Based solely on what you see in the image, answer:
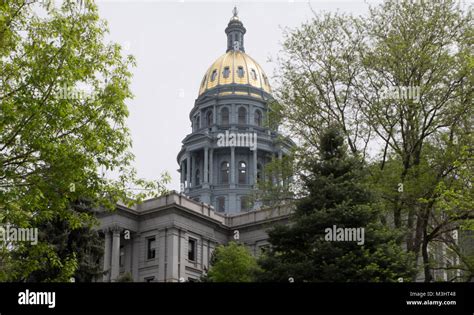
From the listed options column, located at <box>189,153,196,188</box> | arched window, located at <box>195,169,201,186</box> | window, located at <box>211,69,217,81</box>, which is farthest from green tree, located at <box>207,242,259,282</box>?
window, located at <box>211,69,217,81</box>

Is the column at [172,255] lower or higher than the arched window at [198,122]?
lower

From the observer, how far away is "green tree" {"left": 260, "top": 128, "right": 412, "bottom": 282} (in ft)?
83.5

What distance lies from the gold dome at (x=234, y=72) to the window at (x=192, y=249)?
45.3 meters

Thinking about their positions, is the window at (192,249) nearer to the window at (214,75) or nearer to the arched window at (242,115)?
the arched window at (242,115)

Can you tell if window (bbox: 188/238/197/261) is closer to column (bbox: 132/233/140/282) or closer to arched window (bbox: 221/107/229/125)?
column (bbox: 132/233/140/282)

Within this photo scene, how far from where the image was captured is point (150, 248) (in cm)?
6556

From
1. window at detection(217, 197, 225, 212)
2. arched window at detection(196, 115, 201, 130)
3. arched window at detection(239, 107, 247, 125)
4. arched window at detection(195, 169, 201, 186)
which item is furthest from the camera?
arched window at detection(196, 115, 201, 130)

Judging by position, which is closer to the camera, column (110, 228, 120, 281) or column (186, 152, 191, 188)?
column (110, 228, 120, 281)

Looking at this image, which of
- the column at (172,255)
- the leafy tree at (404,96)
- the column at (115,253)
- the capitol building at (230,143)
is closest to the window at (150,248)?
the column at (172,255)

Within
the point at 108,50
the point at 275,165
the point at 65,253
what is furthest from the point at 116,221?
the point at 108,50

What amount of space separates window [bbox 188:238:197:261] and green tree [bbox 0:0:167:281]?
147ft

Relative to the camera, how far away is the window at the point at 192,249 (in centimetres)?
Result: 6562

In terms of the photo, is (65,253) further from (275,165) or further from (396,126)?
(396,126)

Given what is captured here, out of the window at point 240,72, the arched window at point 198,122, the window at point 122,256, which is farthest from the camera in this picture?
the arched window at point 198,122
